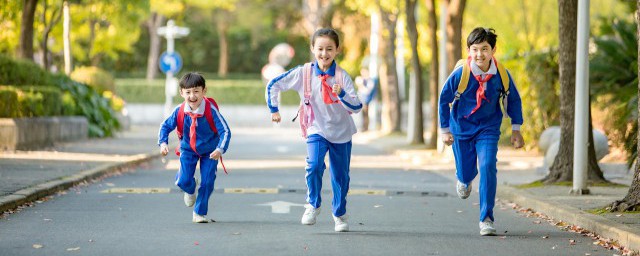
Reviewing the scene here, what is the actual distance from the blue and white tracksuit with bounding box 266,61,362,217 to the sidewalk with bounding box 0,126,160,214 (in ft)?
10.2

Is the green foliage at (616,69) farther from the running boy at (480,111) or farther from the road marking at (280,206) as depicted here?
the running boy at (480,111)

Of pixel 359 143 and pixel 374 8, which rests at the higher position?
pixel 374 8

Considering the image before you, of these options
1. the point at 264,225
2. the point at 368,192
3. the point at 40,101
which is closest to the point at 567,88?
the point at 368,192

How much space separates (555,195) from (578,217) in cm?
287

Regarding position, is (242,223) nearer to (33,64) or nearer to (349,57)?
(33,64)

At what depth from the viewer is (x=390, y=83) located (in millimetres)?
41719

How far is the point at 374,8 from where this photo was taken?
139 ft

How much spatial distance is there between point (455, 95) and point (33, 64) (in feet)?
57.5

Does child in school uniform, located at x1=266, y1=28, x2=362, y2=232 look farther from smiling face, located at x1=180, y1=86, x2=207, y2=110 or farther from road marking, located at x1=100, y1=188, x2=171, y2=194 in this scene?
road marking, located at x1=100, y1=188, x2=171, y2=194

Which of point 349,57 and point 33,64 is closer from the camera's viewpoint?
point 33,64

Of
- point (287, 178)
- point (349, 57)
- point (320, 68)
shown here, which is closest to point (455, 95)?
point (320, 68)

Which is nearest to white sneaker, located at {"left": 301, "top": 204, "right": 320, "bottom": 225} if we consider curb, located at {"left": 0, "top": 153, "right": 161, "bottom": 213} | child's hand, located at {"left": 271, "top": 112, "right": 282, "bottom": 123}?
child's hand, located at {"left": 271, "top": 112, "right": 282, "bottom": 123}

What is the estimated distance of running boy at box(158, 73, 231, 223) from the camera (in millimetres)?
12180

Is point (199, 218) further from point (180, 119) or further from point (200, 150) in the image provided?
point (180, 119)
